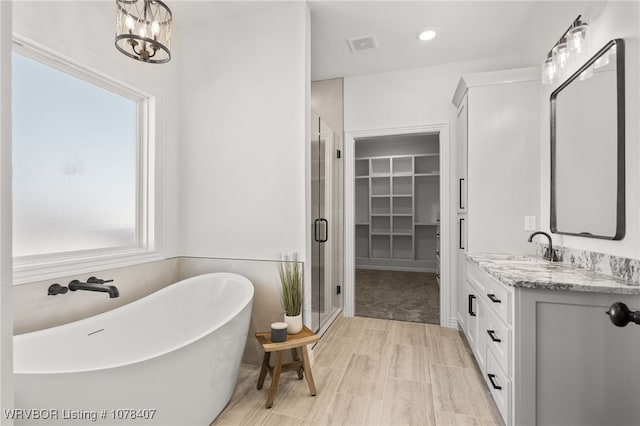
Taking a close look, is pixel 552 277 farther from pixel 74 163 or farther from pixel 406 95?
pixel 74 163

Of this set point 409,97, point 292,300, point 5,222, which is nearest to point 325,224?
point 292,300

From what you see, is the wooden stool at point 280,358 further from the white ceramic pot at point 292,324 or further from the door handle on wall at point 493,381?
the door handle on wall at point 493,381

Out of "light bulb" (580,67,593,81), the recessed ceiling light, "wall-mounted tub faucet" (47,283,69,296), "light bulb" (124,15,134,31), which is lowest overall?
"wall-mounted tub faucet" (47,283,69,296)

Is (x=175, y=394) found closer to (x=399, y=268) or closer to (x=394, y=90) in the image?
(x=394, y=90)

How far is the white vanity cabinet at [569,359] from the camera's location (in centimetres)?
148

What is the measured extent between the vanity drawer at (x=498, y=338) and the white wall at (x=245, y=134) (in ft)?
4.32

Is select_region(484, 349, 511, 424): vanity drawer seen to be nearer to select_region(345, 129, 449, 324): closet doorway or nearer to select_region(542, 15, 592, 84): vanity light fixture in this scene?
select_region(542, 15, 592, 84): vanity light fixture

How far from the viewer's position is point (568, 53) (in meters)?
2.07

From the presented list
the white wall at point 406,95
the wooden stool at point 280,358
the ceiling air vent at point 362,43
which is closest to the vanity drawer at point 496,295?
the wooden stool at point 280,358

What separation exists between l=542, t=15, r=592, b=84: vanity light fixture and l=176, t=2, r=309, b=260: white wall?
1733 millimetres

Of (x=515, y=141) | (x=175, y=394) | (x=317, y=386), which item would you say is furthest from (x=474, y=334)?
(x=175, y=394)

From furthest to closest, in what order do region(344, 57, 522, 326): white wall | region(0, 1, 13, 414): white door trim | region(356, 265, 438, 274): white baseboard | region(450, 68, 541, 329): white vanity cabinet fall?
region(356, 265, 438, 274): white baseboard → region(344, 57, 522, 326): white wall → region(450, 68, 541, 329): white vanity cabinet → region(0, 1, 13, 414): white door trim

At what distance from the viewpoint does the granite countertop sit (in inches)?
58.6

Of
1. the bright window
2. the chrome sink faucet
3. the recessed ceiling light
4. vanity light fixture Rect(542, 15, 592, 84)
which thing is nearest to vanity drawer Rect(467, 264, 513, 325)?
the chrome sink faucet
